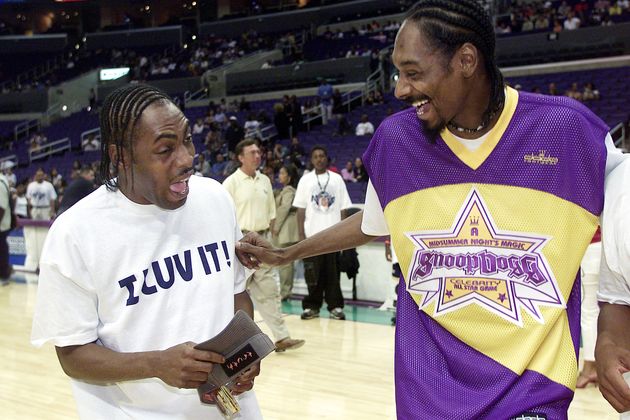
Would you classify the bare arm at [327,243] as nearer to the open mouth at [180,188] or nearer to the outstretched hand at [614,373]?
the open mouth at [180,188]

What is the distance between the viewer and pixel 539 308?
1810mm

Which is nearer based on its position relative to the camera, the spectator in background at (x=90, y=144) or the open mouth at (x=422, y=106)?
the open mouth at (x=422, y=106)

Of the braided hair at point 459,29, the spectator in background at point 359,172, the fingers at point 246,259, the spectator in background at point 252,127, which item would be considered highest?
the braided hair at point 459,29

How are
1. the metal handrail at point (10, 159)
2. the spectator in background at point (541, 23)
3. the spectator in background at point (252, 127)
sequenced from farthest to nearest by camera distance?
the metal handrail at point (10, 159)
the spectator in background at point (541, 23)
the spectator in background at point (252, 127)

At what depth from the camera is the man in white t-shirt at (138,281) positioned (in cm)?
191

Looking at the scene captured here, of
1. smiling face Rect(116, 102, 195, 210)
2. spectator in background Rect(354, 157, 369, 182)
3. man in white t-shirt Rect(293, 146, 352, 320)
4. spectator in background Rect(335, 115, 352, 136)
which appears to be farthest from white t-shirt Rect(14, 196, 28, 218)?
smiling face Rect(116, 102, 195, 210)

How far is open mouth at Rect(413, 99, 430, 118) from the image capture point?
188cm

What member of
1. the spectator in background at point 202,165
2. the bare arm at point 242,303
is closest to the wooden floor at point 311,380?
the bare arm at point 242,303

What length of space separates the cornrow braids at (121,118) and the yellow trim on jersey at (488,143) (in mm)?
828

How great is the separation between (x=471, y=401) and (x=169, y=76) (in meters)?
26.2

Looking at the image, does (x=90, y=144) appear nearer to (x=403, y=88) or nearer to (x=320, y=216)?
(x=320, y=216)

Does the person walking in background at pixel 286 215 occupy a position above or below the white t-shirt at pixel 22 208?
above

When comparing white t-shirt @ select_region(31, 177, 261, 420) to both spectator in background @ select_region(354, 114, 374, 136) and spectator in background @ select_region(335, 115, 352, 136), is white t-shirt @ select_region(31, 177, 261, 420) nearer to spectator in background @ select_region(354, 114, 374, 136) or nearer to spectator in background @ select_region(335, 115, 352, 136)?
spectator in background @ select_region(354, 114, 374, 136)

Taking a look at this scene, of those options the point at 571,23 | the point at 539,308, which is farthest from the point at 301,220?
the point at 571,23
